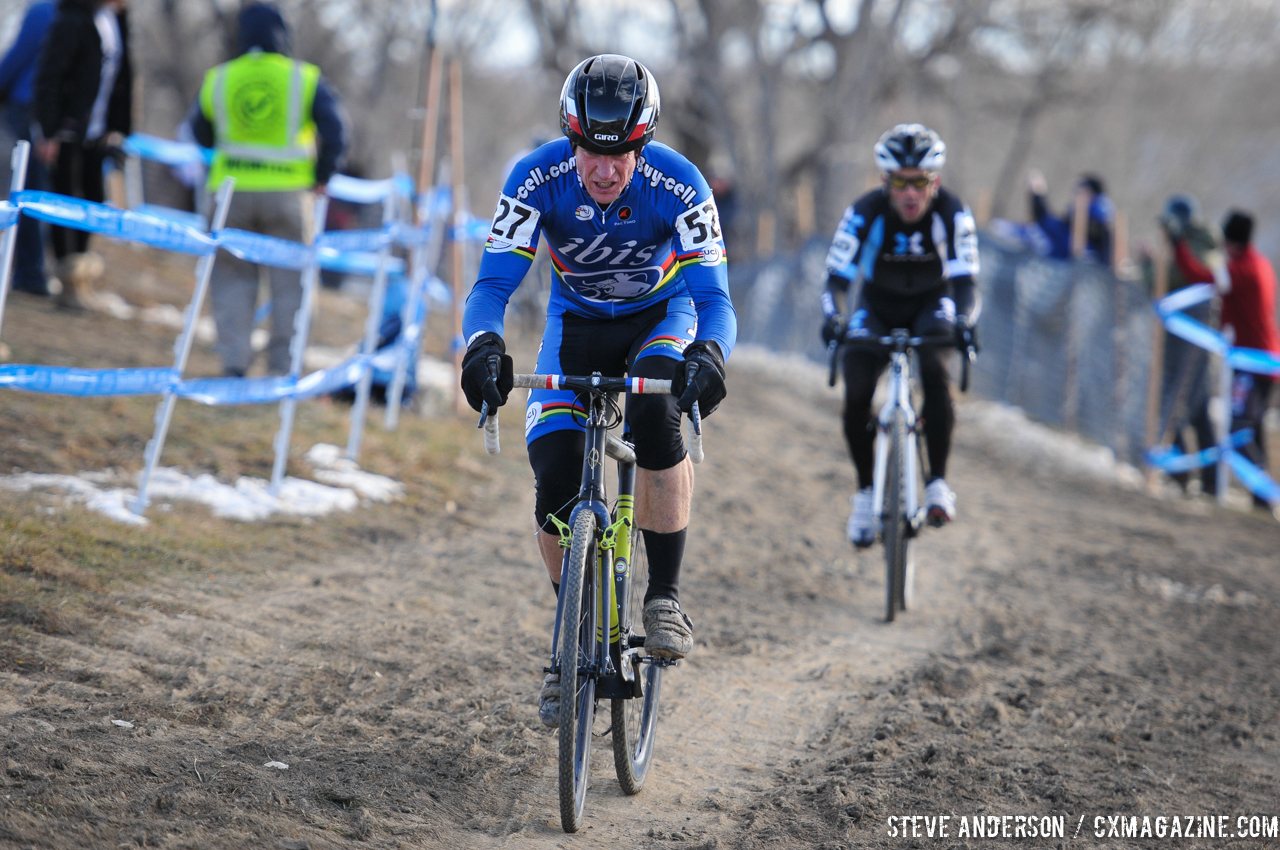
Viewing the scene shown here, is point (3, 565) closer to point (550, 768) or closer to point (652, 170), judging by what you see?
point (550, 768)

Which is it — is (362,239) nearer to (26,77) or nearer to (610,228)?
(26,77)

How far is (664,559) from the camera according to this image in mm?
4625

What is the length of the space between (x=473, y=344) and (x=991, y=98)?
3423 centimetres

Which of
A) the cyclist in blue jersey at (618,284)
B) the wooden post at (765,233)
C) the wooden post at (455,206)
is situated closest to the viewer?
the cyclist in blue jersey at (618,284)

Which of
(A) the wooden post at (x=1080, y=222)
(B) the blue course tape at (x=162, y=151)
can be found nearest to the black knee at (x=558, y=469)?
(B) the blue course tape at (x=162, y=151)

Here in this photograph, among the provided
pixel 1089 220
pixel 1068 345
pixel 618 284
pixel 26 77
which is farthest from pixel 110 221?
pixel 1089 220

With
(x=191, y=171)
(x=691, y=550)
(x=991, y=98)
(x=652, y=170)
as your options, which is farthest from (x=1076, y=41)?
(x=652, y=170)

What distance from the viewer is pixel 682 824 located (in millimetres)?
4324

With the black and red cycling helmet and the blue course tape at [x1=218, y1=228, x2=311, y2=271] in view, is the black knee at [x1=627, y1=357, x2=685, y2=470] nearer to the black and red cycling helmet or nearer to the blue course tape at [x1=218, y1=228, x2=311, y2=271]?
the black and red cycling helmet

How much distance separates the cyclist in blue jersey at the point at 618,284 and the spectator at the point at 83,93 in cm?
573

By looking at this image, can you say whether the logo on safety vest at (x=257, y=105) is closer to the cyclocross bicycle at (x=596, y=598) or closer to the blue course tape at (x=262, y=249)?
the blue course tape at (x=262, y=249)

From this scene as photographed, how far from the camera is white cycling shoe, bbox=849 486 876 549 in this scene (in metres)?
7.30

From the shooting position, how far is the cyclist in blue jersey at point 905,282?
726 cm

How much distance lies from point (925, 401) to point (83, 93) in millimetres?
6272
